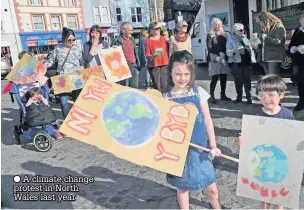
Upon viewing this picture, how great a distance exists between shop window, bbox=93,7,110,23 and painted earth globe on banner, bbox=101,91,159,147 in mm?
36016

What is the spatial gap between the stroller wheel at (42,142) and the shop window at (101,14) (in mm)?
33317

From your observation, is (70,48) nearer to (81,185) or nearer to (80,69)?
(80,69)

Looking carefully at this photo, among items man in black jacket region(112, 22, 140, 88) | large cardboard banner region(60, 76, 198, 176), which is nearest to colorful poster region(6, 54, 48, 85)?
man in black jacket region(112, 22, 140, 88)

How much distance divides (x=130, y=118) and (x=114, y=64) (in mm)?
3584

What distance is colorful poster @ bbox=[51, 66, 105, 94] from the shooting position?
5.53 meters

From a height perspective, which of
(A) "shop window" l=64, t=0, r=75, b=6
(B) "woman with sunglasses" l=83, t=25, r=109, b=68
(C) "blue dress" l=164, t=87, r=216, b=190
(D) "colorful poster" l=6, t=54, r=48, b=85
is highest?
(A) "shop window" l=64, t=0, r=75, b=6

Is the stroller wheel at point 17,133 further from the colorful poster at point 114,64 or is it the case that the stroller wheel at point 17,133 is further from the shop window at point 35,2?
the shop window at point 35,2

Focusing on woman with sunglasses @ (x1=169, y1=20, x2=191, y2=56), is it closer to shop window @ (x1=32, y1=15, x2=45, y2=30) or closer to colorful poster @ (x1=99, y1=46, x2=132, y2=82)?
colorful poster @ (x1=99, y1=46, x2=132, y2=82)

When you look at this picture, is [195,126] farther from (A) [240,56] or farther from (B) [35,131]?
(A) [240,56]

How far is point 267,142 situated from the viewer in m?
2.24

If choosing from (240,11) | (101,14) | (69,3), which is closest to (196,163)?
(240,11)

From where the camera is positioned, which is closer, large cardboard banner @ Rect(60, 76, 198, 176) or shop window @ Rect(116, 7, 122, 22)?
large cardboard banner @ Rect(60, 76, 198, 176)

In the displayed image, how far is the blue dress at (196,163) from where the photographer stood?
2.40 meters

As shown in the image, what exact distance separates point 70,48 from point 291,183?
450 centimetres
